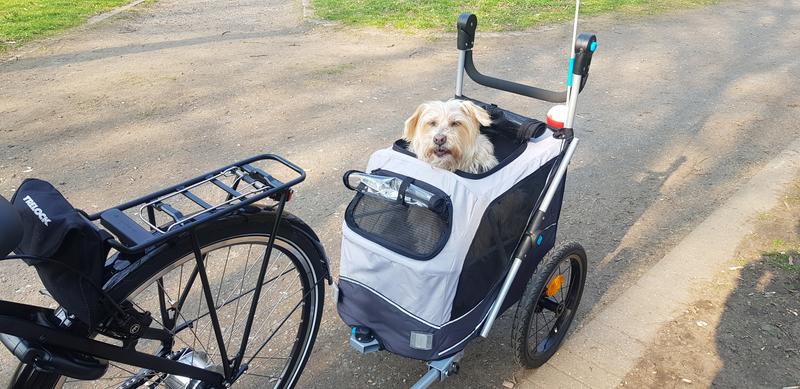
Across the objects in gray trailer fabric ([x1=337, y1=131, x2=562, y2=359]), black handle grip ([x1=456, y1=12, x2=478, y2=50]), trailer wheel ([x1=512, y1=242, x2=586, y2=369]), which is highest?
black handle grip ([x1=456, y1=12, x2=478, y2=50])

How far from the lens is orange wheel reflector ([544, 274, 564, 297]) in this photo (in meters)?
2.71

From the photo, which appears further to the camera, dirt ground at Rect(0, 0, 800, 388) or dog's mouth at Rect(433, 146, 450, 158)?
dirt ground at Rect(0, 0, 800, 388)

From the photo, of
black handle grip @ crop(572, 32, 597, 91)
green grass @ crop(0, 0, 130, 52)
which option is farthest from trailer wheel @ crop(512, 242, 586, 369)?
green grass @ crop(0, 0, 130, 52)

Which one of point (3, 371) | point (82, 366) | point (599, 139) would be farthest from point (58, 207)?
point (599, 139)

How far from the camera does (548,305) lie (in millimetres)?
2748

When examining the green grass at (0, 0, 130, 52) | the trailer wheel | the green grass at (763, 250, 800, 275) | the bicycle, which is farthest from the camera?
the green grass at (0, 0, 130, 52)

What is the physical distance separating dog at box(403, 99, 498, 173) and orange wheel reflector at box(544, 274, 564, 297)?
2.01 ft

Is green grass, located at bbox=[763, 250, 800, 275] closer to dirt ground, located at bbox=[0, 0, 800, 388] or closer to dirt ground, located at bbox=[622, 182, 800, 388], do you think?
dirt ground, located at bbox=[622, 182, 800, 388]

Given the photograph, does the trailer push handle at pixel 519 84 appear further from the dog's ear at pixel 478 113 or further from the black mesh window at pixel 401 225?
the black mesh window at pixel 401 225

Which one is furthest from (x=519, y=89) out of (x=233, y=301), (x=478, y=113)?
(x=233, y=301)

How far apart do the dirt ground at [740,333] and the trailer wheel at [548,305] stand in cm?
40

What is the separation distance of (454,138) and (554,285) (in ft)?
2.79

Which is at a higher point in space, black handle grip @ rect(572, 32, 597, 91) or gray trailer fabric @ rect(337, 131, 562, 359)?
black handle grip @ rect(572, 32, 597, 91)

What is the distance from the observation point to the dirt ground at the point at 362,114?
3.92m
